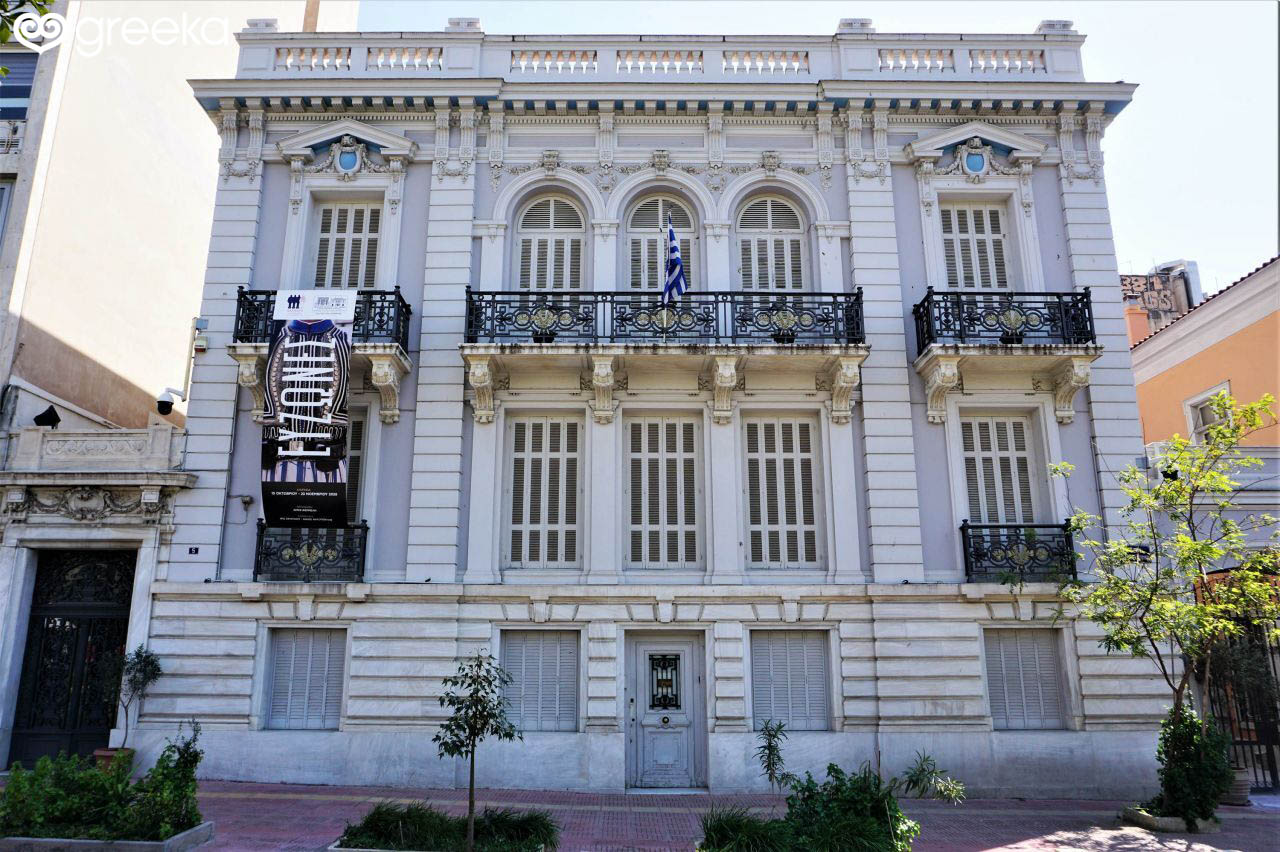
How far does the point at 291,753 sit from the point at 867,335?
1109 cm

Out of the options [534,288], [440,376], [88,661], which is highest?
[534,288]

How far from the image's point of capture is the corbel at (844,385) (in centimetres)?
1375

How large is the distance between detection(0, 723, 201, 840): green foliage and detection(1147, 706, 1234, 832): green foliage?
1161cm

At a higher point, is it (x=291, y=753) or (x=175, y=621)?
(x=175, y=621)

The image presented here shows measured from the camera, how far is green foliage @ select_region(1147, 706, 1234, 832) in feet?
36.0

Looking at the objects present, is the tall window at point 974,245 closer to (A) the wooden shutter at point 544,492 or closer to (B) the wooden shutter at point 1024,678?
(B) the wooden shutter at point 1024,678

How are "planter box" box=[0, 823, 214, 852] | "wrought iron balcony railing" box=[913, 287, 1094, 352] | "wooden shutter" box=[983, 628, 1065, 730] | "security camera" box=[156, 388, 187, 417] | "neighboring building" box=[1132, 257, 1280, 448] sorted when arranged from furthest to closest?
"neighboring building" box=[1132, 257, 1280, 448] < "security camera" box=[156, 388, 187, 417] < "wrought iron balcony railing" box=[913, 287, 1094, 352] < "wooden shutter" box=[983, 628, 1065, 730] < "planter box" box=[0, 823, 214, 852]

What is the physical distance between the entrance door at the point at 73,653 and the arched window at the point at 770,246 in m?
11.4

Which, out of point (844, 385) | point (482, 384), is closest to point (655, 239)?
point (482, 384)

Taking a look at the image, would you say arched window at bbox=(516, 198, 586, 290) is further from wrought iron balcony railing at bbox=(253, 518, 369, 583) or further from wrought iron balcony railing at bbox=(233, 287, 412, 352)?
wrought iron balcony railing at bbox=(253, 518, 369, 583)

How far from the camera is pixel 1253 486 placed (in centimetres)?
1458

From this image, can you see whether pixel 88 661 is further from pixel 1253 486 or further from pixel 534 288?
pixel 1253 486

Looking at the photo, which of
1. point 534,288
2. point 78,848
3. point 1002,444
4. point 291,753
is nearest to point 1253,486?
point 1002,444

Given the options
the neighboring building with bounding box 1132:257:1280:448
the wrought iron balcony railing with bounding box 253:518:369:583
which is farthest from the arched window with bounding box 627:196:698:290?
the neighboring building with bounding box 1132:257:1280:448
